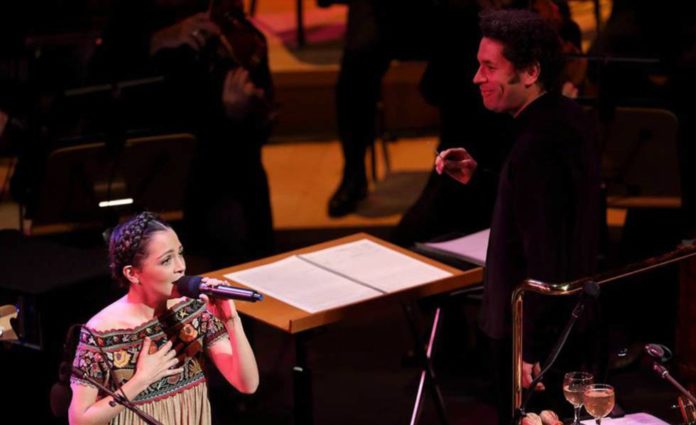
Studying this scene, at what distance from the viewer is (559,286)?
375cm

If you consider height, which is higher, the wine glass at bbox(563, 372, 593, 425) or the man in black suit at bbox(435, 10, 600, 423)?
the man in black suit at bbox(435, 10, 600, 423)

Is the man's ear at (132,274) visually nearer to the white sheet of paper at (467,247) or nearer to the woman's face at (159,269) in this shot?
the woman's face at (159,269)

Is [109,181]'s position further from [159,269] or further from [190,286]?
[190,286]

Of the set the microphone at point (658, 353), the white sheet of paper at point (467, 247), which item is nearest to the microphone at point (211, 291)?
the microphone at point (658, 353)

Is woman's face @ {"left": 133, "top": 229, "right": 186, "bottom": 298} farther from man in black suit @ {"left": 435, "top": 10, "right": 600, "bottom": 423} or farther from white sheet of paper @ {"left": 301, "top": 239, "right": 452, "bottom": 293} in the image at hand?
man in black suit @ {"left": 435, "top": 10, "right": 600, "bottom": 423}

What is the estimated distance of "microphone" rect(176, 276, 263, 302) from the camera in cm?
353

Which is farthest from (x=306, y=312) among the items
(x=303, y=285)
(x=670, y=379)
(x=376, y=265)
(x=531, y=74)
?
(x=670, y=379)

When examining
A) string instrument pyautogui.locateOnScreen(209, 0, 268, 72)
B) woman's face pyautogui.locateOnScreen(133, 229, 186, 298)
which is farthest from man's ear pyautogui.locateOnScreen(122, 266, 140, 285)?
string instrument pyautogui.locateOnScreen(209, 0, 268, 72)

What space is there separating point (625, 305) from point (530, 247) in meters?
2.10

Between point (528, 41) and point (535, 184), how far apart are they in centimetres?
44

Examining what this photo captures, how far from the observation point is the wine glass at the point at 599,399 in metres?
3.65

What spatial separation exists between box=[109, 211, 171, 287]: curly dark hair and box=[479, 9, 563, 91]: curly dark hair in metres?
1.13

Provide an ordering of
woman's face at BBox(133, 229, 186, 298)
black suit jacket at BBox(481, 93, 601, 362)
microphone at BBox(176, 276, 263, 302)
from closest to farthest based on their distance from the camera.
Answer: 1. microphone at BBox(176, 276, 263, 302)
2. woman's face at BBox(133, 229, 186, 298)
3. black suit jacket at BBox(481, 93, 601, 362)

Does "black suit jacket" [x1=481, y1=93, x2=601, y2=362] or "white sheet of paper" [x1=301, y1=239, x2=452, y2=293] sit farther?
"white sheet of paper" [x1=301, y1=239, x2=452, y2=293]
